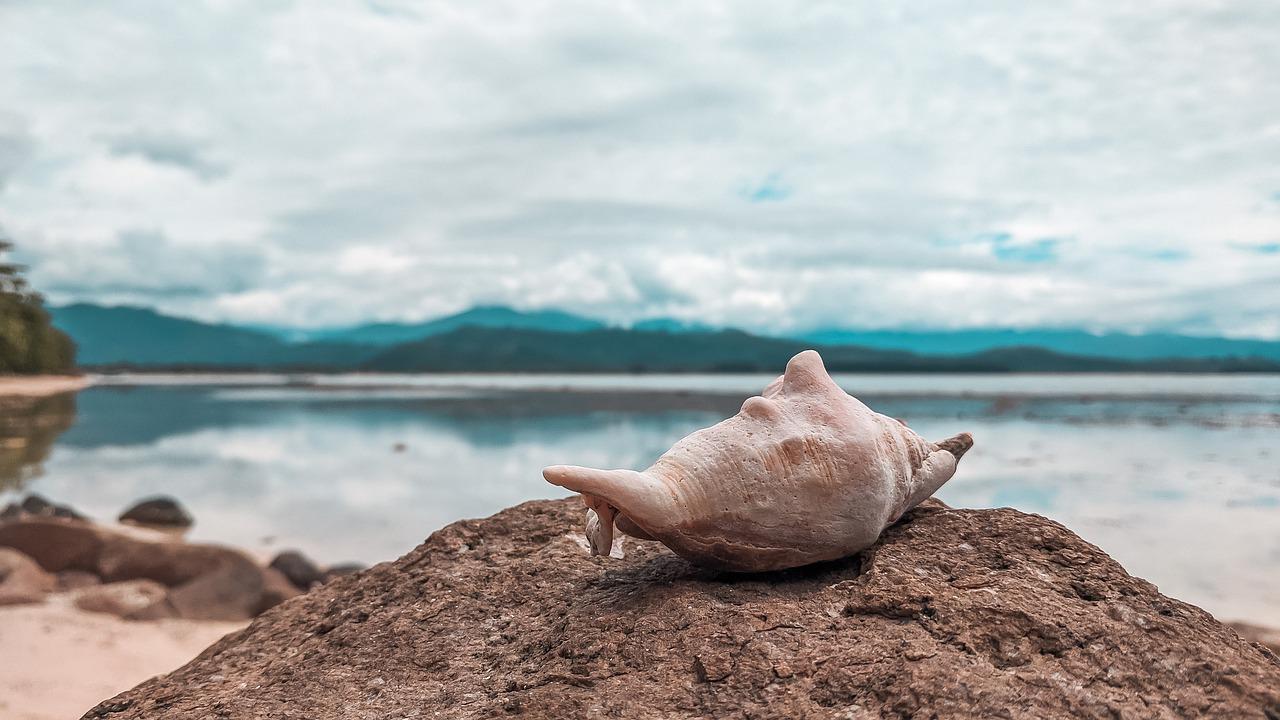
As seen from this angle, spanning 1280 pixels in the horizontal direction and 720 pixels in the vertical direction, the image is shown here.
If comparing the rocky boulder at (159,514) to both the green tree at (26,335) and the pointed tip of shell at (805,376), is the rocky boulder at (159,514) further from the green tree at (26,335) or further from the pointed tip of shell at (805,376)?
the green tree at (26,335)

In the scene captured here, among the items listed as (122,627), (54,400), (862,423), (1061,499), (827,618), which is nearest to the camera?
(827,618)

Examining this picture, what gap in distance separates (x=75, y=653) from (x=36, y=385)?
74.2 m

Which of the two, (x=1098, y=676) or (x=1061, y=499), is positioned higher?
(x=1098, y=676)

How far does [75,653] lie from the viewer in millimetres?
8328

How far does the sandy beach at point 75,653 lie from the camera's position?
7078 mm

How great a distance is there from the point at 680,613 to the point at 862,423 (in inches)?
44.8

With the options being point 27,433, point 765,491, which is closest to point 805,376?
point 765,491

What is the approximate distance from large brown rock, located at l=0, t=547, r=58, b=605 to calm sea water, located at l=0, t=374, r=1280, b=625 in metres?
3.26

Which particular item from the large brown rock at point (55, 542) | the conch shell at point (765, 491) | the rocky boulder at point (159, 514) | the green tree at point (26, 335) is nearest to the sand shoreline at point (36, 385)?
the green tree at point (26, 335)

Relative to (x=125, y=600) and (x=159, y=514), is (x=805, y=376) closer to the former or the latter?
(x=125, y=600)

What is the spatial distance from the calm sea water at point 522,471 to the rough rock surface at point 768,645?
794 cm

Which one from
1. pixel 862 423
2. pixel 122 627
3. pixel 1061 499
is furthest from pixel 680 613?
pixel 1061 499

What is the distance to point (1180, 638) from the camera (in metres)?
3.50

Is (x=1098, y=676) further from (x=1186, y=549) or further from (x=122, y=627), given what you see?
(x=1186, y=549)
